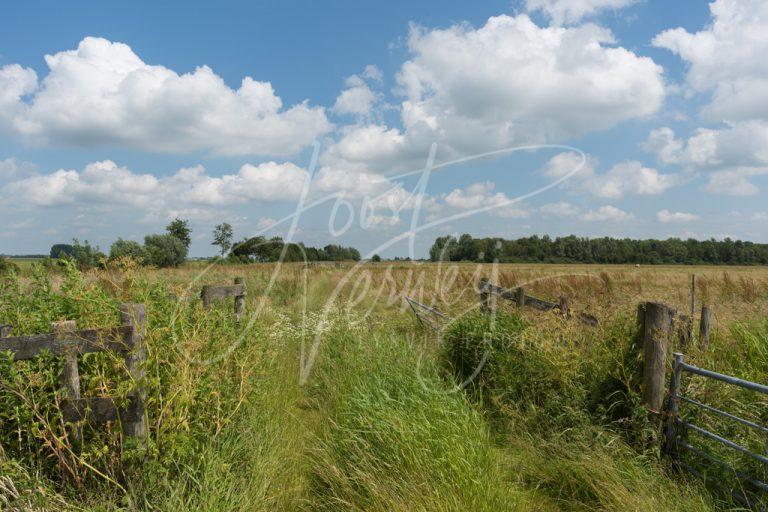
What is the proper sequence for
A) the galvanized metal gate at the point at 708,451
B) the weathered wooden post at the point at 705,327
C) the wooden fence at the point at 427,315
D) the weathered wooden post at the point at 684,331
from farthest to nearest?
the wooden fence at the point at 427,315 → the weathered wooden post at the point at 705,327 → the weathered wooden post at the point at 684,331 → the galvanized metal gate at the point at 708,451

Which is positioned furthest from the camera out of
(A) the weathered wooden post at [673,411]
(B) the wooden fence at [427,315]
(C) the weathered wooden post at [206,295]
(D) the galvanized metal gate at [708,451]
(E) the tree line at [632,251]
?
(E) the tree line at [632,251]

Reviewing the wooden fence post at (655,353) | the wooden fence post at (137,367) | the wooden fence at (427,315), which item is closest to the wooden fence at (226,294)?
the wooden fence post at (137,367)

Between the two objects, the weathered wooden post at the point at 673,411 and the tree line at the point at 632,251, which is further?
the tree line at the point at 632,251

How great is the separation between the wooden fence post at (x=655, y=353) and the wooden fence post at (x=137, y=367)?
180 inches

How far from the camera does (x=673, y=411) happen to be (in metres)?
4.41

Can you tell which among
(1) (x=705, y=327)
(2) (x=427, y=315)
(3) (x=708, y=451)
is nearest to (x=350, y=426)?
(3) (x=708, y=451)

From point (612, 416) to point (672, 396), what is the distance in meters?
0.62

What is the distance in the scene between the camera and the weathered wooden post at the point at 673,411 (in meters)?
4.39

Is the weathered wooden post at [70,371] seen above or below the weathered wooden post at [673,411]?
above

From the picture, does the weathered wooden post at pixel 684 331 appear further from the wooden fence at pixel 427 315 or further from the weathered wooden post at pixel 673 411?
the wooden fence at pixel 427 315

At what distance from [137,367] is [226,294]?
13.6 ft

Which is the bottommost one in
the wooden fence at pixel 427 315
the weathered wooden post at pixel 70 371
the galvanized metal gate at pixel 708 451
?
the galvanized metal gate at pixel 708 451

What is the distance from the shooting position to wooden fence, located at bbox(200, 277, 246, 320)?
7273 mm

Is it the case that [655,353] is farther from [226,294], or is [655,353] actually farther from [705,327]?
[226,294]
